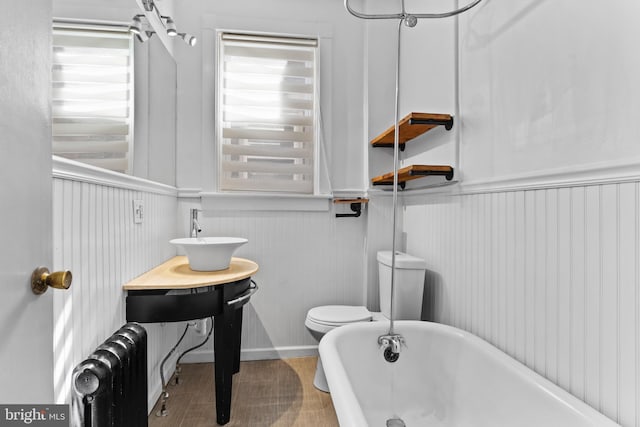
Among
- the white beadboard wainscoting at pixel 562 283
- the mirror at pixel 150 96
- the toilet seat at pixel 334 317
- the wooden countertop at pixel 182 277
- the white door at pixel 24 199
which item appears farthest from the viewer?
the toilet seat at pixel 334 317

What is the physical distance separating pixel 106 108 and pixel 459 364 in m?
1.80

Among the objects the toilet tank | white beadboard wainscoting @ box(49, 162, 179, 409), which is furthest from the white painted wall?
white beadboard wainscoting @ box(49, 162, 179, 409)

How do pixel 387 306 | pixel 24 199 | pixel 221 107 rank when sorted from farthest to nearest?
pixel 221 107 < pixel 387 306 < pixel 24 199

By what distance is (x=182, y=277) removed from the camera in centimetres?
156

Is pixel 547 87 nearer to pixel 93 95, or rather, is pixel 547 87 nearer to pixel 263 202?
pixel 93 95

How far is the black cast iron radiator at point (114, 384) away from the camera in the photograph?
94 centimetres

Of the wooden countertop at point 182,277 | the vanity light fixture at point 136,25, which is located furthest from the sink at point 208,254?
the vanity light fixture at point 136,25

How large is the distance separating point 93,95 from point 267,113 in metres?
1.29

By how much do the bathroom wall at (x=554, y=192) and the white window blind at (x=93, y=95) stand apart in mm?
1574

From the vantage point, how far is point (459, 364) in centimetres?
139

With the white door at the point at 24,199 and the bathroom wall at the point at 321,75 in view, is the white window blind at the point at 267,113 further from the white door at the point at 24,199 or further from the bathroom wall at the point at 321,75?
the white door at the point at 24,199

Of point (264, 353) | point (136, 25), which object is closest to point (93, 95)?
point (136, 25)

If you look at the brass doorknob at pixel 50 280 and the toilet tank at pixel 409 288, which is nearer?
the brass doorknob at pixel 50 280

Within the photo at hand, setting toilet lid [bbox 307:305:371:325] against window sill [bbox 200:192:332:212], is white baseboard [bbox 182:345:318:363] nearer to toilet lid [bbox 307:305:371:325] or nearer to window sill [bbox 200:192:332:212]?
toilet lid [bbox 307:305:371:325]
